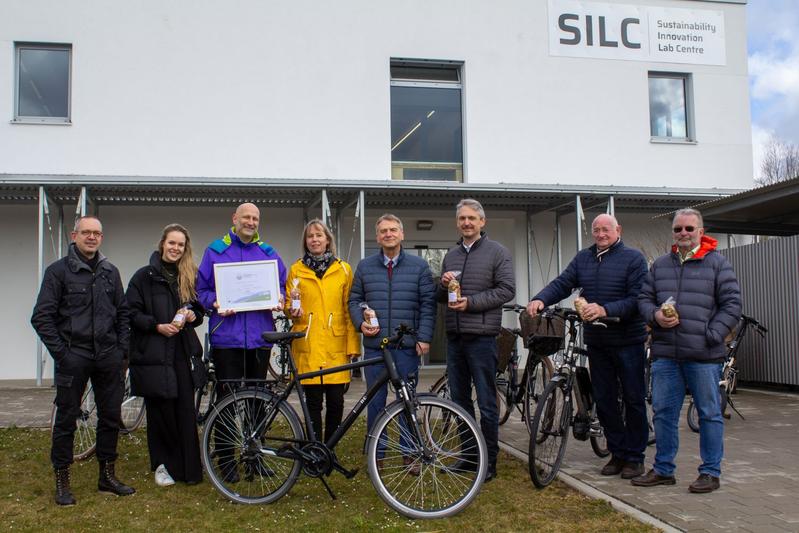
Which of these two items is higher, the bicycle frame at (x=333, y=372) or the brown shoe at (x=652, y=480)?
the bicycle frame at (x=333, y=372)

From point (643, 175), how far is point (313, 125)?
21.2ft

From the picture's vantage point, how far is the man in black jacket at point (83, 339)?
179 inches

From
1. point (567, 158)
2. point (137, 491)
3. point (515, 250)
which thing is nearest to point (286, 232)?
point (515, 250)

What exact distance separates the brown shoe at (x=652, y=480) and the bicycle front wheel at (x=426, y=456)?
1385mm

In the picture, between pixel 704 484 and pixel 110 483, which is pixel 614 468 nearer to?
pixel 704 484

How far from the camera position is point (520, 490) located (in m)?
4.90

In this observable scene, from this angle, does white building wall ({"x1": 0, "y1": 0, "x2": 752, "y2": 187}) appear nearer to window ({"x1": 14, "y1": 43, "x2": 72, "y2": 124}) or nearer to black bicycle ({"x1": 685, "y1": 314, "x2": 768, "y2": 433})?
window ({"x1": 14, "y1": 43, "x2": 72, "y2": 124})

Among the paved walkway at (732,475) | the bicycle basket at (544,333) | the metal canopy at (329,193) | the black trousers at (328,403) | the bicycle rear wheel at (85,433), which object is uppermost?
the metal canopy at (329,193)

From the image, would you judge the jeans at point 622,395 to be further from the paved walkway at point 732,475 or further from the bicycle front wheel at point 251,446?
the bicycle front wheel at point 251,446

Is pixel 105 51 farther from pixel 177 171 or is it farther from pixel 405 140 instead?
pixel 405 140

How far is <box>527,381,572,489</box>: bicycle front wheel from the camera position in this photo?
16.1 feet

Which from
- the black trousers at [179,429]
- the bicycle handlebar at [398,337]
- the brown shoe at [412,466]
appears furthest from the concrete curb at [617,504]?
the black trousers at [179,429]

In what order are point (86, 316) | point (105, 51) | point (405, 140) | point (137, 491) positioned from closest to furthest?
point (86, 316)
point (137, 491)
point (105, 51)
point (405, 140)

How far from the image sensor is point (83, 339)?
4.61 meters
